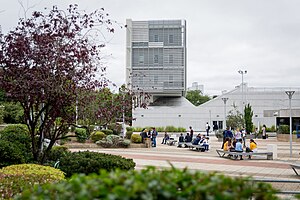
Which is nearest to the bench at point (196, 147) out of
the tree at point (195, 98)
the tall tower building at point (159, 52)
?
the tall tower building at point (159, 52)

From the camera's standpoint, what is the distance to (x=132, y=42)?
244ft

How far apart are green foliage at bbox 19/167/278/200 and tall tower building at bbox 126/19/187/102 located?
225 feet

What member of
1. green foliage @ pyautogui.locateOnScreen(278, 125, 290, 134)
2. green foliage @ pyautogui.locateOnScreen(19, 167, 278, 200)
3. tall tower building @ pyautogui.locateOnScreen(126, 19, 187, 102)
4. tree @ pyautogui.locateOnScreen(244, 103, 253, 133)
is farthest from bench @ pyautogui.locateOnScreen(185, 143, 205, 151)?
tall tower building @ pyautogui.locateOnScreen(126, 19, 187, 102)

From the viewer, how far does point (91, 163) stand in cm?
1034

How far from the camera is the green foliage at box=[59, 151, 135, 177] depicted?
1009cm

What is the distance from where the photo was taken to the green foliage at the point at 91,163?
10.1 meters

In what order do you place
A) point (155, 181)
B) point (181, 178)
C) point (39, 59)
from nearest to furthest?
1. point (155, 181)
2. point (181, 178)
3. point (39, 59)

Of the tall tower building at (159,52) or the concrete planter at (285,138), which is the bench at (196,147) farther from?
the tall tower building at (159,52)

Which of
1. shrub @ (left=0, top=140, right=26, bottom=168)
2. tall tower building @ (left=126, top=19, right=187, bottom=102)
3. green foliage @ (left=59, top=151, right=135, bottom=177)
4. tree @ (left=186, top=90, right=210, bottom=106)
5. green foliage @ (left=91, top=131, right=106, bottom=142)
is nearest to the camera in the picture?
green foliage @ (left=59, top=151, right=135, bottom=177)

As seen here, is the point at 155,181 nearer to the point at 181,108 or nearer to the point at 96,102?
the point at 96,102

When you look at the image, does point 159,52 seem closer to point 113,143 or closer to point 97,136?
point 97,136

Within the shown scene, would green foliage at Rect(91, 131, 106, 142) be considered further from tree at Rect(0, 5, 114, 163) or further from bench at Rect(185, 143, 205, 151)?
tree at Rect(0, 5, 114, 163)

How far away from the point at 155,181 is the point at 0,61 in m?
9.81

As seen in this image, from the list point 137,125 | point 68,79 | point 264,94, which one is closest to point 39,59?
point 68,79
